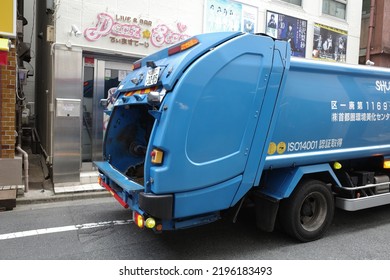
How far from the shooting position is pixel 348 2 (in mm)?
11875

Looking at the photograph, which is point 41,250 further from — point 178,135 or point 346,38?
point 346,38

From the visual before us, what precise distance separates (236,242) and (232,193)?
1.03 m

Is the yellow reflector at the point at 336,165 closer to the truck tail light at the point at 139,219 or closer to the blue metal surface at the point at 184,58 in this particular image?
the blue metal surface at the point at 184,58

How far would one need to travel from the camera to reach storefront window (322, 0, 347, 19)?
11445mm

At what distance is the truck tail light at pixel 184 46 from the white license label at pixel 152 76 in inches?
11.6

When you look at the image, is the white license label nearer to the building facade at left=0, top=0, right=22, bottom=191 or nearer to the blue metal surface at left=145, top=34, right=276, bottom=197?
the blue metal surface at left=145, top=34, right=276, bottom=197

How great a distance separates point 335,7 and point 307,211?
969 cm

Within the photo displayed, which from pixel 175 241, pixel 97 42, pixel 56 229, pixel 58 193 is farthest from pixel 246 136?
pixel 97 42

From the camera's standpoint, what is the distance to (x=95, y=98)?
7949 millimetres

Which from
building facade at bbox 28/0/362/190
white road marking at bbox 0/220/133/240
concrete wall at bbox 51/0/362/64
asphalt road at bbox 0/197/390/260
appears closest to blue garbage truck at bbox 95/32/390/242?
asphalt road at bbox 0/197/390/260

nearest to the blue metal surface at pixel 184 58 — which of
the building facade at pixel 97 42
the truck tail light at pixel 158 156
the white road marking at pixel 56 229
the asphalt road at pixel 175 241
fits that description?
the truck tail light at pixel 158 156

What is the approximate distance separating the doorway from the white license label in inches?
169

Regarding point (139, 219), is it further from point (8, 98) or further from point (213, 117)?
point (8, 98)

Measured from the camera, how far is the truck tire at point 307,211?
13.7ft
